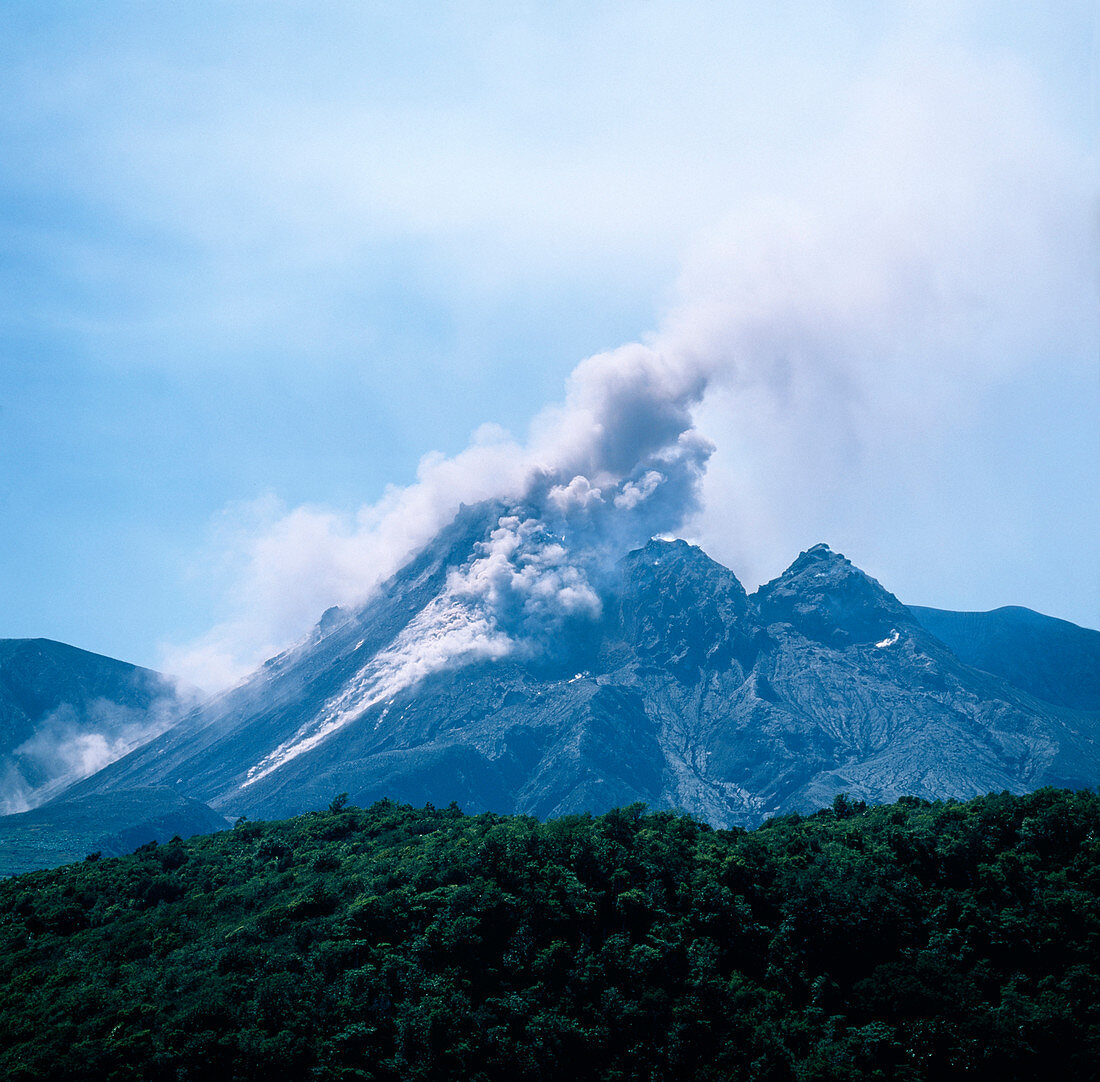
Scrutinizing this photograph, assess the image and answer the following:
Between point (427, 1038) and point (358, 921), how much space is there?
38.7 ft

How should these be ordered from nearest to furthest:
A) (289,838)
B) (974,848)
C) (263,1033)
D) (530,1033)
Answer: (263,1033) < (530,1033) < (974,848) < (289,838)

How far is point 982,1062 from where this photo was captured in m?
52.8

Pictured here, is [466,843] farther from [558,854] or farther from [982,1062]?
[982,1062]

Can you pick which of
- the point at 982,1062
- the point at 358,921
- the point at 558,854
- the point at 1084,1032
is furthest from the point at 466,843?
the point at 1084,1032

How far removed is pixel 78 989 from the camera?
55625 mm

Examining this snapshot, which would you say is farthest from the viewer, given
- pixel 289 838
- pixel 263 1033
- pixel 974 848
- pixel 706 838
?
pixel 289 838

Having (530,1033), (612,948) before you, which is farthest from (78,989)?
(612,948)

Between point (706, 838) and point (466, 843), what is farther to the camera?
point (706, 838)

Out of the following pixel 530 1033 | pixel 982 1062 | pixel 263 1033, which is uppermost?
pixel 263 1033

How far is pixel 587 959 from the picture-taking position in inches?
2384

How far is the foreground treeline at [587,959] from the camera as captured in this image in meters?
52.5

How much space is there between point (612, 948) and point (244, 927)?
24.3 metres

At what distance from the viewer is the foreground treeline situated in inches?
2066

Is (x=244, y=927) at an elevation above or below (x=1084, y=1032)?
above
